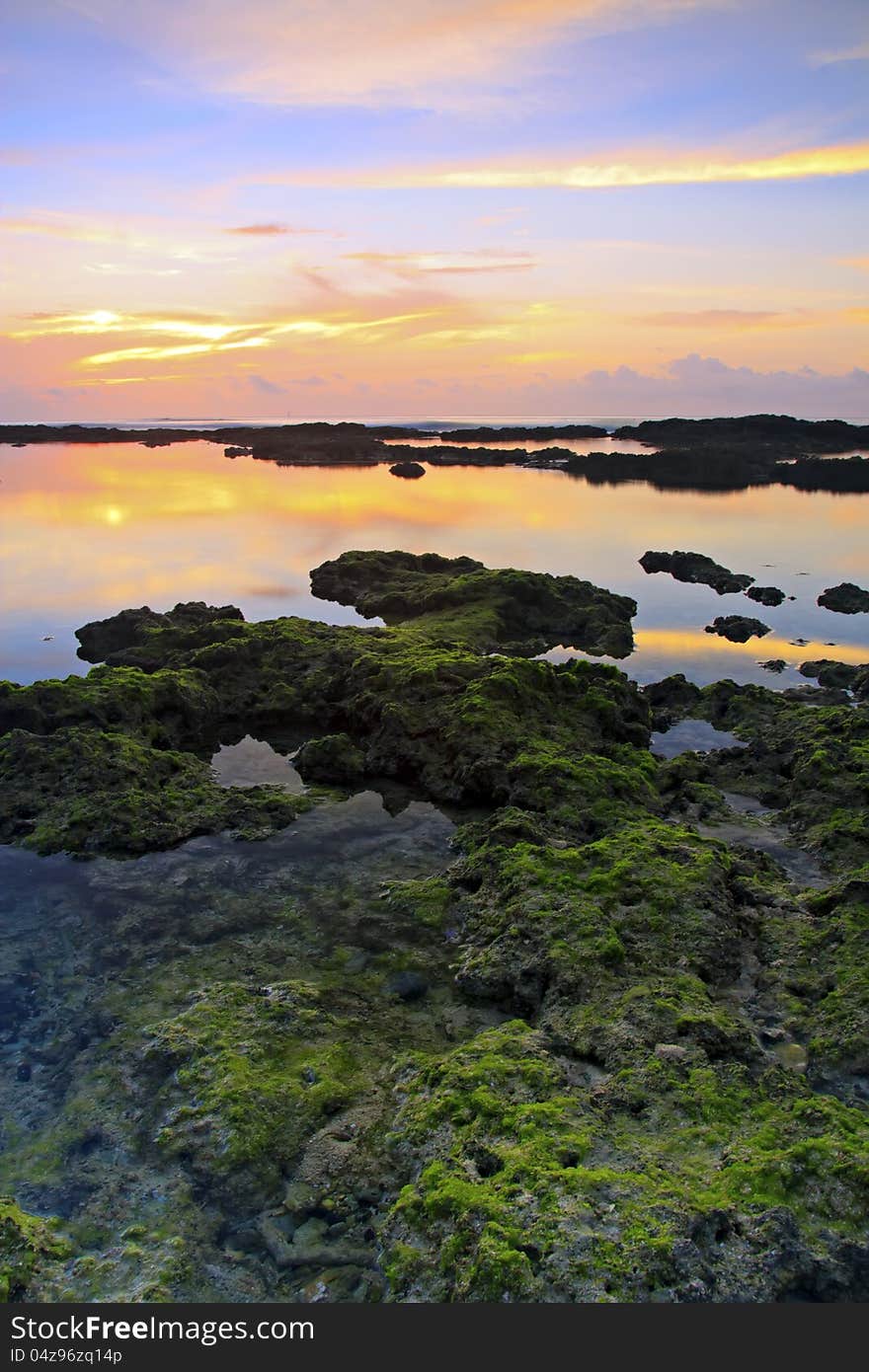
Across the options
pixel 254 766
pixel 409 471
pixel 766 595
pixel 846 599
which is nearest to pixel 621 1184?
pixel 254 766

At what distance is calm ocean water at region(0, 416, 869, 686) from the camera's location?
3034 centimetres

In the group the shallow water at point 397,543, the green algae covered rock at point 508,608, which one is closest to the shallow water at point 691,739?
the shallow water at point 397,543

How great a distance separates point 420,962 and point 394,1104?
2640 millimetres

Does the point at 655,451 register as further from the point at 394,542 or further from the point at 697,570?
the point at 697,570

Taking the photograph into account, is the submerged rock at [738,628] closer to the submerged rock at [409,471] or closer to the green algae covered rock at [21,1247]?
the green algae covered rock at [21,1247]

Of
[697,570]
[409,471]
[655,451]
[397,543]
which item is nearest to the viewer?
[697,570]

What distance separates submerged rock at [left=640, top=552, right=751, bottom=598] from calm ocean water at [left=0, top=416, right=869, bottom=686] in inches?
35.7

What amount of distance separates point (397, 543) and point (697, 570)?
1723 cm

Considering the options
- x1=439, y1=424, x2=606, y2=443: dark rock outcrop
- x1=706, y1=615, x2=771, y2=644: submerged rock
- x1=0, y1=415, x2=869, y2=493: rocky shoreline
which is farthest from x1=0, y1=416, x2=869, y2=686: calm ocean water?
x1=439, y1=424, x2=606, y2=443: dark rock outcrop

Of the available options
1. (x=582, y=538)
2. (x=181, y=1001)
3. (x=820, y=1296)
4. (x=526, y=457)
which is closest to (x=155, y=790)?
(x=181, y=1001)

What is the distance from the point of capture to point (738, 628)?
99.2 ft

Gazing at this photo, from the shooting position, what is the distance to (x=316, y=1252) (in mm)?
6922

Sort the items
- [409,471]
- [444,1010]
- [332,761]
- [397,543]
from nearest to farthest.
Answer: [444,1010], [332,761], [397,543], [409,471]

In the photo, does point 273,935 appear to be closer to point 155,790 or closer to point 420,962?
point 420,962
